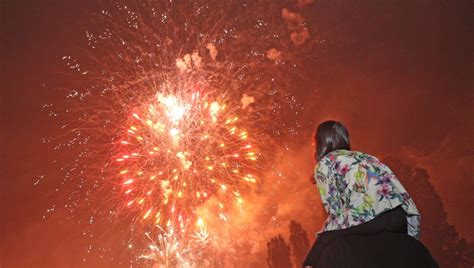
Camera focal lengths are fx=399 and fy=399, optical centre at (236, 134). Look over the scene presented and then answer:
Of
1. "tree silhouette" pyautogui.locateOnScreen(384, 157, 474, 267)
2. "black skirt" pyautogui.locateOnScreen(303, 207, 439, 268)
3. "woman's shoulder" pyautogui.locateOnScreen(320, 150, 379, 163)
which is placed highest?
"tree silhouette" pyautogui.locateOnScreen(384, 157, 474, 267)

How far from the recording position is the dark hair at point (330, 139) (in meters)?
3.63

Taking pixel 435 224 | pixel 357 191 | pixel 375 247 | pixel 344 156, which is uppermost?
pixel 435 224

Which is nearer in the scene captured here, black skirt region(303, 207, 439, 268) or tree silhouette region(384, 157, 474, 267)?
black skirt region(303, 207, 439, 268)

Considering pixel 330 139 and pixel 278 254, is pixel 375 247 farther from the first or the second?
pixel 278 254

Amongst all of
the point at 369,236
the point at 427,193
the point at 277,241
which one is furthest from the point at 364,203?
the point at 277,241

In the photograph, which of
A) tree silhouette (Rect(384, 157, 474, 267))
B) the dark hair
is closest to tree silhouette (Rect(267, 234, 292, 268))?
tree silhouette (Rect(384, 157, 474, 267))

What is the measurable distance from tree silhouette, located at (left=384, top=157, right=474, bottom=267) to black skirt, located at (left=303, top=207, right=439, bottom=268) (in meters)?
69.4

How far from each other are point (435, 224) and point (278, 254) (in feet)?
102

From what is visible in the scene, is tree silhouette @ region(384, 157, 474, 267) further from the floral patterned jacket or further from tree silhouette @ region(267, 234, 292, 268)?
the floral patterned jacket

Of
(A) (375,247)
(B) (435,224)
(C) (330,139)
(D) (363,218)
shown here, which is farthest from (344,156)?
(B) (435,224)

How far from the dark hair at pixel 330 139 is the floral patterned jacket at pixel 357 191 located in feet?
0.56

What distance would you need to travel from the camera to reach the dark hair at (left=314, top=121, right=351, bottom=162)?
3631 mm

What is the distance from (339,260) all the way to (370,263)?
0.75 ft

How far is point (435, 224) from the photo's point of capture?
232 ft
